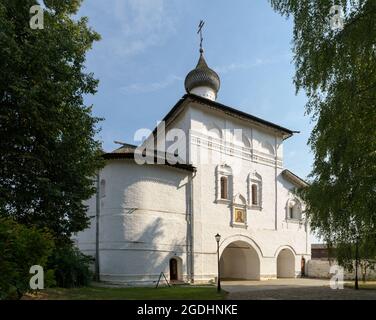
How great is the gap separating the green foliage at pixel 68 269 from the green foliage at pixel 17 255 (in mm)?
5453

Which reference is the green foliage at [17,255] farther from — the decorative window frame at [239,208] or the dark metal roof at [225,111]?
the decorative window frame at [239,208]

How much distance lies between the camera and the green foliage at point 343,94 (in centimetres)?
843

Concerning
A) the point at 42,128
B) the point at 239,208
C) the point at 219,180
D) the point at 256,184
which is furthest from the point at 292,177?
the point at 42,128

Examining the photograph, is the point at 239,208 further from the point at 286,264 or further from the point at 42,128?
the point at 42,128

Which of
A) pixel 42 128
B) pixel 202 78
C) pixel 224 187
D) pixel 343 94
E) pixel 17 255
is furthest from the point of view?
pixel 202 78

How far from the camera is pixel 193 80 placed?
90.6 feet

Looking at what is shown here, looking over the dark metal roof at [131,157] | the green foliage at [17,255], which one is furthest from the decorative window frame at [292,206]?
the green foliage at [17,255]

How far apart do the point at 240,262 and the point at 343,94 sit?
67.0 ft

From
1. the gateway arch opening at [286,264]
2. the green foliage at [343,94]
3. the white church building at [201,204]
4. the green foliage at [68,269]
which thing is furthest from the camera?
the gateway arch opening at [286,264]

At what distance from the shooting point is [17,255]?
30.2ft

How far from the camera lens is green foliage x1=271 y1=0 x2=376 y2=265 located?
8.43 m

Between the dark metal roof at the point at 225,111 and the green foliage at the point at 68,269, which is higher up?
the dark metal roof at the point at 225,111

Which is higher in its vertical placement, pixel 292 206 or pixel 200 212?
pixel 292 206

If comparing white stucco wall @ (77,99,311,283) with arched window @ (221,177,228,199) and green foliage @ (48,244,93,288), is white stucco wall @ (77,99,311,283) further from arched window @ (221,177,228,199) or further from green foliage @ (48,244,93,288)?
green foliage @ (48,244,93,288)
